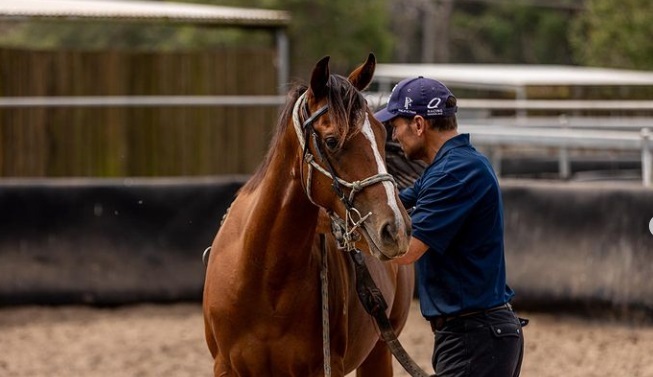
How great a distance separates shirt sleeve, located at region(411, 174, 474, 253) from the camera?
13.1 feet

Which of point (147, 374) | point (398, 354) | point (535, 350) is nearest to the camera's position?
point (398, 354)

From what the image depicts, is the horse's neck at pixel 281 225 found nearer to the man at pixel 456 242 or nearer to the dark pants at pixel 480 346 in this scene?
the man at pixel 456 242

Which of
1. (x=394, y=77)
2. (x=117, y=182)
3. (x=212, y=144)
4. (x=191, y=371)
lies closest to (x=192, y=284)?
(x=117, y=182)

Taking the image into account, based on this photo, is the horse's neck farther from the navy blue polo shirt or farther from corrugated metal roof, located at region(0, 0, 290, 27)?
corrugated metal roof, located at region(0, 0, 290, 27)

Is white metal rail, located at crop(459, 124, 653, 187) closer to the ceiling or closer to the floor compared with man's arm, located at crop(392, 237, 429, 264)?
closer to the floor

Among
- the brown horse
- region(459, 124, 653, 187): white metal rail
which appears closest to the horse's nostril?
the brown horse

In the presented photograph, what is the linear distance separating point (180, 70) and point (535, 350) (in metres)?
7.20

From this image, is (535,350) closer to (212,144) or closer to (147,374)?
(147,374)

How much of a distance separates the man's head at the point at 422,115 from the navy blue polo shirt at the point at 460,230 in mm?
62

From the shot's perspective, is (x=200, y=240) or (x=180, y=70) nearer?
(x=200, y=240)

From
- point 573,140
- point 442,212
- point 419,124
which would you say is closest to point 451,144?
point 419,124

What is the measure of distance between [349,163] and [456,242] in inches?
19.2

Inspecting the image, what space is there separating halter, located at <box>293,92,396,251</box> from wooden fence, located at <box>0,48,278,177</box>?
29.2 feet

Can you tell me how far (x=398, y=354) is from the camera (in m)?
4.46
